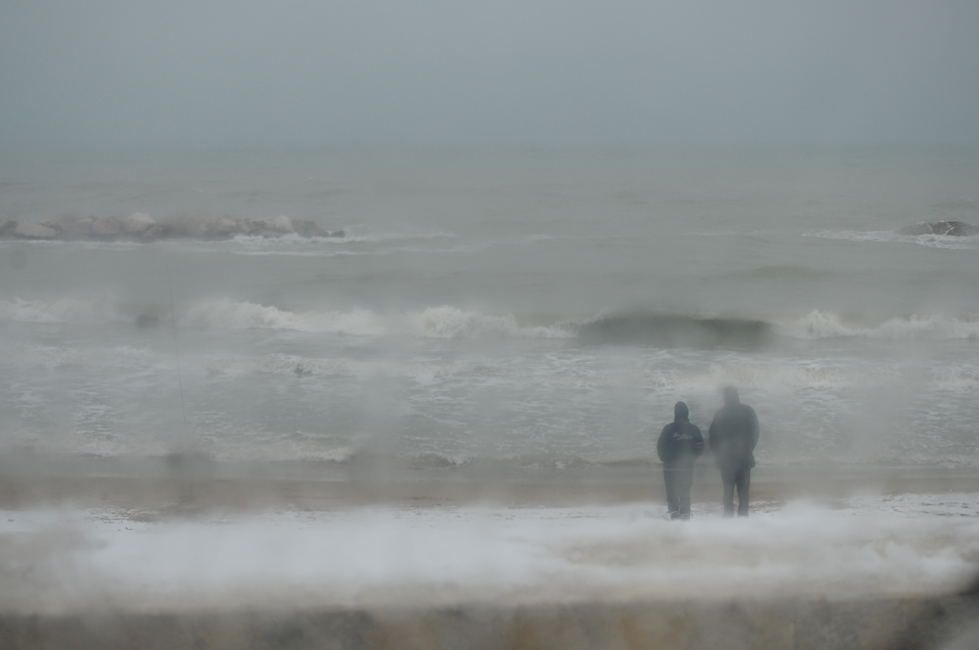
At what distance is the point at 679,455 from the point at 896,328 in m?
11.5

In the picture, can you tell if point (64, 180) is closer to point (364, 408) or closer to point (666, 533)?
point (364, 408)

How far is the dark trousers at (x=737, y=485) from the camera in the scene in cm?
637

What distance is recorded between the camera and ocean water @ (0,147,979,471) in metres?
9.23

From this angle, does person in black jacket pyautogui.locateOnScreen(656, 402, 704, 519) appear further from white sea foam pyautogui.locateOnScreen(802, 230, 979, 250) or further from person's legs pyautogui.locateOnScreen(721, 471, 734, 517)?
white sea foam pyautogui.locateOnScreen(802, 230, 979, 250)

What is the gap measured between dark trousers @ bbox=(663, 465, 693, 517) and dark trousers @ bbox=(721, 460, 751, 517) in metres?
0.28

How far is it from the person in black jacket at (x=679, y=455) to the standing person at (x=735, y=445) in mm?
161

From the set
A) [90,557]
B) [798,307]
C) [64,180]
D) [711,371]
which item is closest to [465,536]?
[90,557]

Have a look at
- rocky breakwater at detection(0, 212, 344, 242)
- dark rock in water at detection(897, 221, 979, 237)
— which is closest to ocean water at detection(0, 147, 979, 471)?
dark rock in water at detection(897, 221, 979, 237)

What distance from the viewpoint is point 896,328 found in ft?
52.5

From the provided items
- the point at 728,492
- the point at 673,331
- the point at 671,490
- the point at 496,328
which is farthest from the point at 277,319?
the point at 728,492

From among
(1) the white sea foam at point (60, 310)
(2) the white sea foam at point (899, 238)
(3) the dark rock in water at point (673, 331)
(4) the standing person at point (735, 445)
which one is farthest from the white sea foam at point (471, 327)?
(2) the white sea foam at point (899, 238)

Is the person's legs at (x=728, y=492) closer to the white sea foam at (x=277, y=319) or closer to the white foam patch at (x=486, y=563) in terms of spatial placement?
the white foam patch at (x=486, y=563)

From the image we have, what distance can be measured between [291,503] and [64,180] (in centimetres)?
4491

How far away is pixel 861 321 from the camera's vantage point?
1684 cm
